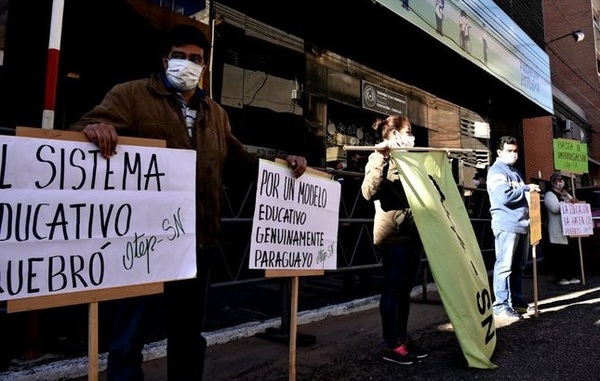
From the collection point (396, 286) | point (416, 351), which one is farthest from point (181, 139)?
point (416, 351)

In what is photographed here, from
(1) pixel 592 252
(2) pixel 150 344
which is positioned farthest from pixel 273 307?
(1) pixel 592 252

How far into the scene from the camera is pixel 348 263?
17.5 ft

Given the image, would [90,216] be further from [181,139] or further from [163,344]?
[163,344]

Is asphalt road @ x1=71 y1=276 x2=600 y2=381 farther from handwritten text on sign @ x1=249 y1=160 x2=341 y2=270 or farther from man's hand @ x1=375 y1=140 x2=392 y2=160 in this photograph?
man's hand @ x1=375 y1=140 x2=392 y2=160

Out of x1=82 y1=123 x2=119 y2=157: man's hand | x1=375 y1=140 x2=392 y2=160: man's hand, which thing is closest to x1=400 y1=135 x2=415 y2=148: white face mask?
x1=375 y1=140 x2=392 y2=160: man's hand

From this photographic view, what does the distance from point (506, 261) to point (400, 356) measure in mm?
2082

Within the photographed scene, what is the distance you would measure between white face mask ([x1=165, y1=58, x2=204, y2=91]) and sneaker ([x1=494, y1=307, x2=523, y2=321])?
4.18 m

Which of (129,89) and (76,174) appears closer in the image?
(76,174)

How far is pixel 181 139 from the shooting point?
217 centimetres

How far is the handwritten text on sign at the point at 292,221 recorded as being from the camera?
2.48 meters

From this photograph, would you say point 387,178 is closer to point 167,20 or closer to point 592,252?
point 167,20

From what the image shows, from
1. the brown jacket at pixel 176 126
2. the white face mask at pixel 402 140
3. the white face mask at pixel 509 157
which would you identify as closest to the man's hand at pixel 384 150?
the white face mask at pixel 402 140

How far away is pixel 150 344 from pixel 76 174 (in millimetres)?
2182

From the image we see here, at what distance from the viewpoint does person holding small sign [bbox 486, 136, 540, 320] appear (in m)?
4.68
